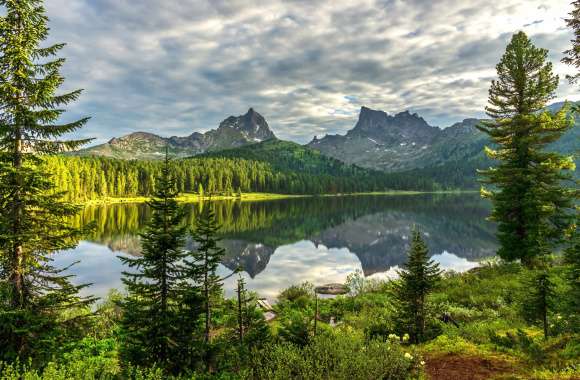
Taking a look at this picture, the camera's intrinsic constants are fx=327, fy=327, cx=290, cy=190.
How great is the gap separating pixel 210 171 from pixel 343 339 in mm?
180266

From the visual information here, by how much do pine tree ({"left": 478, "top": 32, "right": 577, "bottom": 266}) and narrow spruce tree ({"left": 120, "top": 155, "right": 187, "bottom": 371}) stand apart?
2565 centimetres

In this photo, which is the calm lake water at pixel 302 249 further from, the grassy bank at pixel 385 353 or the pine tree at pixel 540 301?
the pine tree at pixel 540 301

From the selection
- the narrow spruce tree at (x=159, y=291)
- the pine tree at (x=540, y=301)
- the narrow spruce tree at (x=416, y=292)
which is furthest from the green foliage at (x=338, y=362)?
the pine tree at (x=540, y=301)

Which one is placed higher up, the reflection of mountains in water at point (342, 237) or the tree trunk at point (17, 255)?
the tree trunk at point (17, 255)

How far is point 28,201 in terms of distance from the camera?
1178 centimetres

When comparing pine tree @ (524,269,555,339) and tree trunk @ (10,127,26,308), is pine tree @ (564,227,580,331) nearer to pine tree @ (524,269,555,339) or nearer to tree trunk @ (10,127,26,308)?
pine tree @ (524,269,555,339)

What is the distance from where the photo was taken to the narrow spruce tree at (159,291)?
10711 millimetres

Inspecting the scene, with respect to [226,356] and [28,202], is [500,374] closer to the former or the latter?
[226,356]

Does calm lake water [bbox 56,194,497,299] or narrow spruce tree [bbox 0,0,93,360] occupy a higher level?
narrow spruce tree [bbox 0,0,93,360]

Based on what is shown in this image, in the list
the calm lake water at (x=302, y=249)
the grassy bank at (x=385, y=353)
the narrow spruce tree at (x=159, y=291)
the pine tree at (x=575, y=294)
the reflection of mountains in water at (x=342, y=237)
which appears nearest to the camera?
the grassy bank at (x=385, y=353)

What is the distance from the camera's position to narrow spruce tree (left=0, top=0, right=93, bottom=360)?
37.4 feet

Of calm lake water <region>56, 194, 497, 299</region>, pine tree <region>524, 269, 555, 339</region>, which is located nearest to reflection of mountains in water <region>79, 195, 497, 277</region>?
calm lake water <region>56, 194, 497, 299</region>

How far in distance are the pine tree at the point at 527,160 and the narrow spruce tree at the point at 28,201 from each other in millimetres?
29400

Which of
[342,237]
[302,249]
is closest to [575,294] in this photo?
[302,249]
